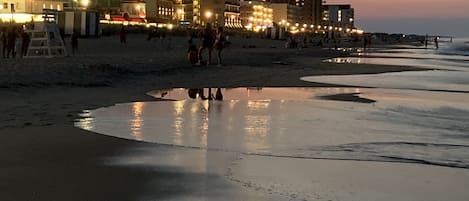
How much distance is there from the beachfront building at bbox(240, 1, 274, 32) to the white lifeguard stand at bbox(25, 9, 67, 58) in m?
144

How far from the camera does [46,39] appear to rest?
25.2 metres

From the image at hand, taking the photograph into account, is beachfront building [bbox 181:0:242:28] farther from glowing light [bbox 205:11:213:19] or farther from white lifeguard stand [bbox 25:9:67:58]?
white lifeguard stand [bbox 25:9:67:58]

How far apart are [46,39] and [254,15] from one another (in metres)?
156

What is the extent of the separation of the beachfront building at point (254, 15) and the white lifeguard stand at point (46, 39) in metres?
144

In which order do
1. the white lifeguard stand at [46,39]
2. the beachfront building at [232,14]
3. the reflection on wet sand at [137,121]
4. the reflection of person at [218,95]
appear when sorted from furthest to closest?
the beachfront building at [232,14] < the white lifeguard stand at [46,39] < the reflection of person at [218,95] < the reflection on wet sand at [137,121]

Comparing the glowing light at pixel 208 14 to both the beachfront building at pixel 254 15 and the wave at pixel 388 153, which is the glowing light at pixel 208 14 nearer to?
the beachfront building at pixel 254 15

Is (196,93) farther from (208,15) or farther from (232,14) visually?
(232,14)

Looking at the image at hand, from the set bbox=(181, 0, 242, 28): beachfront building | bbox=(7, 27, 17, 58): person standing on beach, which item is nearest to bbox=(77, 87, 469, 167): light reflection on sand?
bbox=(7, 27, 17, 58): person standing on beach

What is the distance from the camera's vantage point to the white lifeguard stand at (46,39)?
83.0 ft

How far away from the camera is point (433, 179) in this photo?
6.41m

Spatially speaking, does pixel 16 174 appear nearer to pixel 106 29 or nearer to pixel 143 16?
pixel 106 29

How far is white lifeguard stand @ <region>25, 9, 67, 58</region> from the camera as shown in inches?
996

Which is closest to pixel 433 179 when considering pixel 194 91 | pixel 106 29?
pixel 194 91

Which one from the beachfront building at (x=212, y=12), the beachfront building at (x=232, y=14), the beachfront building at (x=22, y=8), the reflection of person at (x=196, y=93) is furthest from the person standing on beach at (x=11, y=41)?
the beachfront building at (x=232, y=14)
